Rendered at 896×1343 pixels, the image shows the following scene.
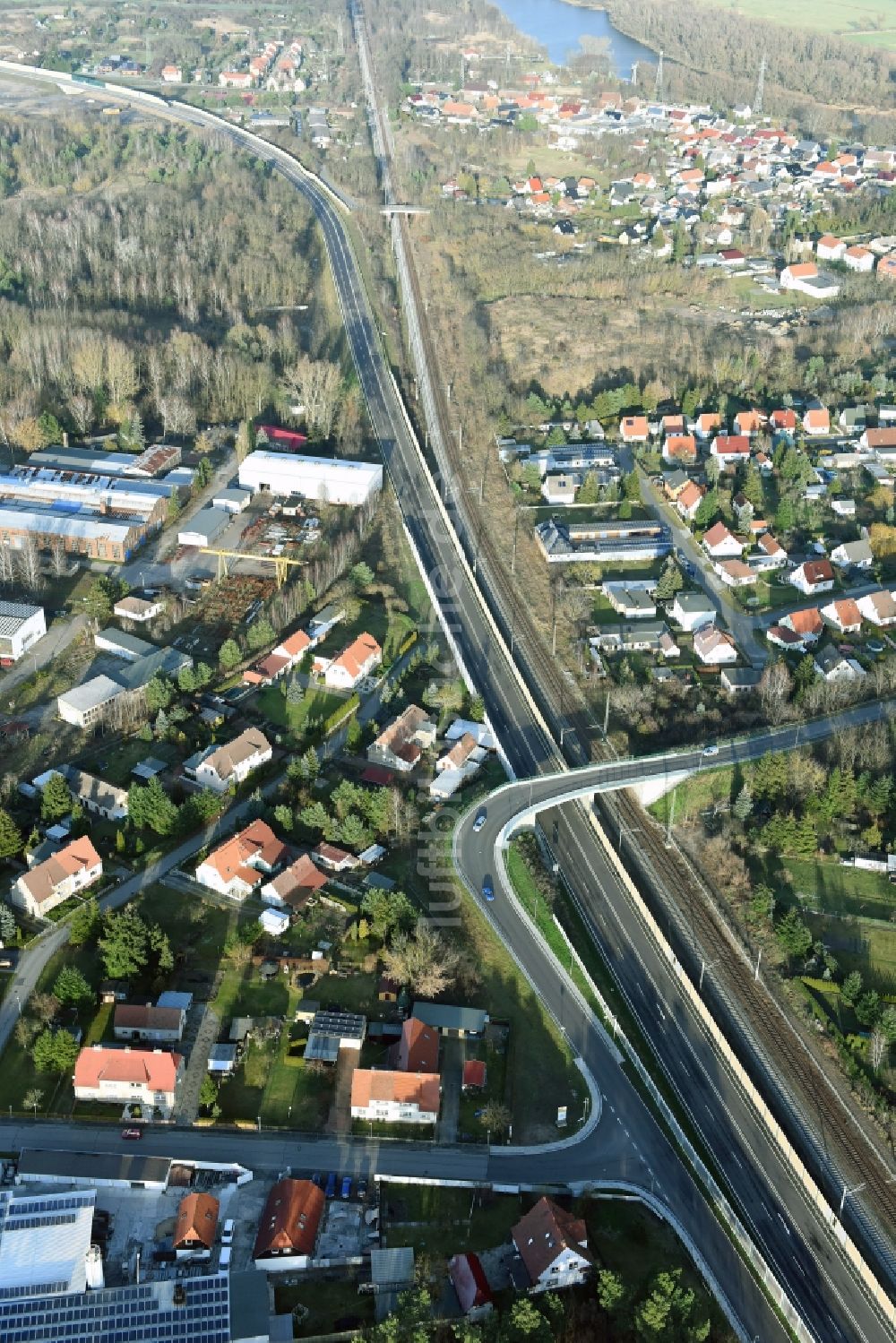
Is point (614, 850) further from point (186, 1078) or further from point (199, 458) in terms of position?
point (199, 458)

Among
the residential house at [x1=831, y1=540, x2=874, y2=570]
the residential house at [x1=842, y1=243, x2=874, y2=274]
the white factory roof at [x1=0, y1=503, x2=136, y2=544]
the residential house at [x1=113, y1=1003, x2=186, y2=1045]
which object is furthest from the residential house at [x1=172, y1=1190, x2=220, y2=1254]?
the residential house at [x1=842, y1=243, x2=874, y2=274]

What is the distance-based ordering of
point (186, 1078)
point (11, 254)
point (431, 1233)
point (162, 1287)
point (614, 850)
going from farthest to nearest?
point (11, 254) → point (614, 850) → point (186, 1078) → point (431, 1233) → point (162, 1287)

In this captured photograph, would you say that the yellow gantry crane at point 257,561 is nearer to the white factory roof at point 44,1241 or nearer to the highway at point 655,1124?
the highway at point 655,1124

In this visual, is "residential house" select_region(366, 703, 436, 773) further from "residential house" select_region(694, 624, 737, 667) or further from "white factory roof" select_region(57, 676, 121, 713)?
"residential house" select_region(694, 624, 737, 667)

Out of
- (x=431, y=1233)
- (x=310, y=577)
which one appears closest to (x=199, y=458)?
(x=310, y=577)

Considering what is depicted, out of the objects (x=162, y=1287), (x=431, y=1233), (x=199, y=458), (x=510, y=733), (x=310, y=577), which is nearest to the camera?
(x=162, y=1287)

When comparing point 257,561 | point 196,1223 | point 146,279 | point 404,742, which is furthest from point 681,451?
point 196,1223

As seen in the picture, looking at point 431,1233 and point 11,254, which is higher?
point 11,254
